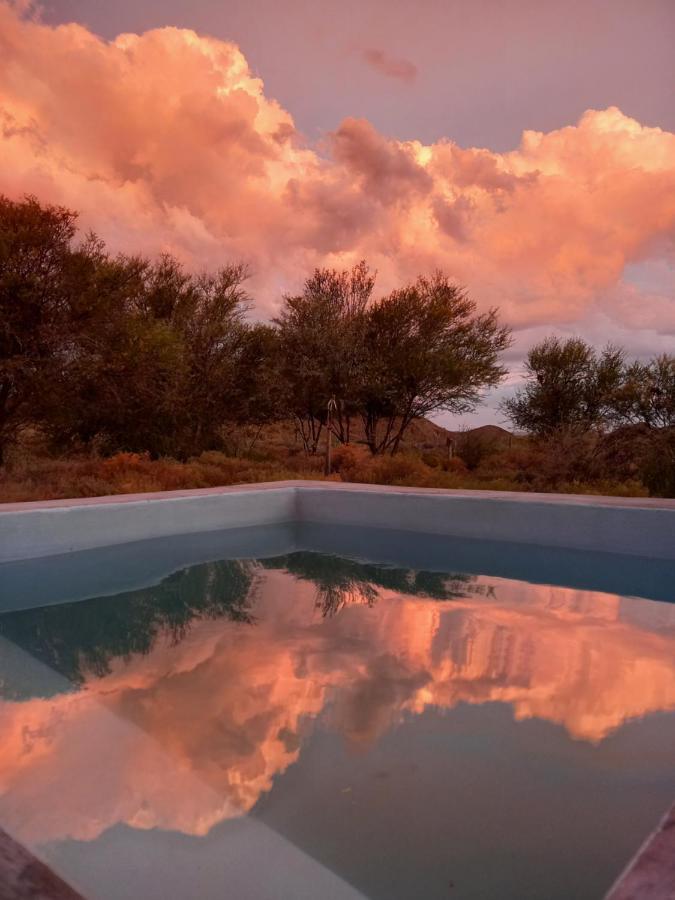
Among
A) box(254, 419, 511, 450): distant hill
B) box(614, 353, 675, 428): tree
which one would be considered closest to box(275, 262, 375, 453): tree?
box(254, 419, 511, 450): distant hill

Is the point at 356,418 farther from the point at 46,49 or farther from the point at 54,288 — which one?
the point at 46,49

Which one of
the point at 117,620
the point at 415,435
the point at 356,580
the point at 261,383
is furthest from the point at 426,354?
the point at 117,620

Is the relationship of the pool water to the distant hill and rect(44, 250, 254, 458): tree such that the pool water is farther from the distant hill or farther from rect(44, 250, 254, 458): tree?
the distant hill

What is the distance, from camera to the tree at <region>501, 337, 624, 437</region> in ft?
56.6

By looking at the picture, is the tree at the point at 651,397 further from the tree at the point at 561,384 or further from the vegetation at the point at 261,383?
the tree at the point at 561,384

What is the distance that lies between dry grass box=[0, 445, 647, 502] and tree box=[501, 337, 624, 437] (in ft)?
15.5

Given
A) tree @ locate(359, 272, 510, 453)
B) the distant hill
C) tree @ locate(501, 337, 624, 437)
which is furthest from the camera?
tree @ locate(501, 337, 624, 437)

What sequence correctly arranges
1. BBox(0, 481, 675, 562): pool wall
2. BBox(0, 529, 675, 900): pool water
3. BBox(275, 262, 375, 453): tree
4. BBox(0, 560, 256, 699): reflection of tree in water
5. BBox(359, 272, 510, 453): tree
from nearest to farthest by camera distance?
BBox(0, 529, 675, 900): pool water → BBox(0, 560, 256, 699): reflection of tree in water → BBox(0, 481, 675, 562): pool wall → BBox(275, 262, 375, 453): tree → BBox(359, 272, 510, 453): tree

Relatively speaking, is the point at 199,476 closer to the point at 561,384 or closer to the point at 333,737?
the point at 333,737

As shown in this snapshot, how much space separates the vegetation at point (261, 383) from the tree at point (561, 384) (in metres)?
0.04

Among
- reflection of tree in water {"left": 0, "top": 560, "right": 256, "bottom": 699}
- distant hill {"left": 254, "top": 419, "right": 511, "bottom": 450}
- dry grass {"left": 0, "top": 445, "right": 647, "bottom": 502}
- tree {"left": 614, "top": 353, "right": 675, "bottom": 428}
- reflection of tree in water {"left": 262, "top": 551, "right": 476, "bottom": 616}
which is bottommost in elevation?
reflection of tree in water {"left": 0, "top": 560, "right": 256, "bottom": 699}

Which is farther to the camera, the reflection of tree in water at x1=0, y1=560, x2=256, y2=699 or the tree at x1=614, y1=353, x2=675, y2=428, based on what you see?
the tree at x1=614, y1=353, x2=675, y2=428

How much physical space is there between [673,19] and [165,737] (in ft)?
36.4

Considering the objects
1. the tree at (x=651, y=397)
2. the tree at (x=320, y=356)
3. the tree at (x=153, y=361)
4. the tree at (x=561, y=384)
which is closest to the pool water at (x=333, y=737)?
the tree at (x=153, y=361)
